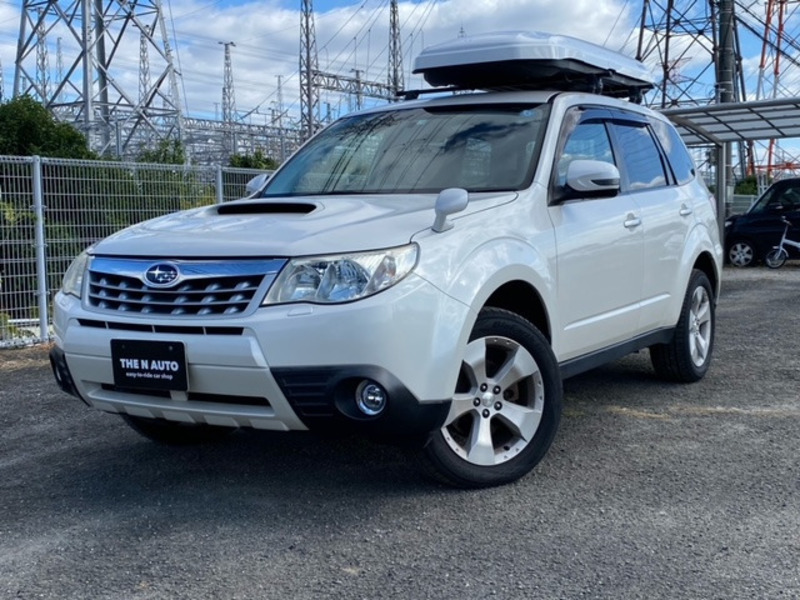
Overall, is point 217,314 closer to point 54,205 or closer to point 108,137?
point 54,205

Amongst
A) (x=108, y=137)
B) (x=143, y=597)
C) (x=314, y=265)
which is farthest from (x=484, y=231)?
(x=108, y=137)

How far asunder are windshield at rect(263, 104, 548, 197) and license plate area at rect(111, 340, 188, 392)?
5.01ft

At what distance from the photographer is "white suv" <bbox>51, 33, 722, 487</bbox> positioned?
138 inches

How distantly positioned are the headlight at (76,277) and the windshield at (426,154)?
128cm

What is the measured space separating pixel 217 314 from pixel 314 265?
43 centimetres

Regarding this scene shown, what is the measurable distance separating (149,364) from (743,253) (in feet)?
50.6

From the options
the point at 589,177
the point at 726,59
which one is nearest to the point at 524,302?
the point at 589,177

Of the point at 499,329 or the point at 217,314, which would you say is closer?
the point at 217,314

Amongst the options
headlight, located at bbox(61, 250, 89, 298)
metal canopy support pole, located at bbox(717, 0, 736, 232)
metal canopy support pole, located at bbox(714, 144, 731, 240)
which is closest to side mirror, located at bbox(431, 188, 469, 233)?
headlight, located at bbox(61, 250, 89, 298)

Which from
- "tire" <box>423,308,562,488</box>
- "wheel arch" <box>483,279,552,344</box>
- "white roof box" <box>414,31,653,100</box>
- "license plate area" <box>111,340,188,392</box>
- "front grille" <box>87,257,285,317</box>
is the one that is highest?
"white roof box" <box>414,31,653,100</box>

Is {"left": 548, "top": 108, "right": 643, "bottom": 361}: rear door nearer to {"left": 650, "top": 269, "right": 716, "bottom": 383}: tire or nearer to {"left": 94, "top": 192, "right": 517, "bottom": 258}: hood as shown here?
{"left": 94, "top": 192, "right": 517, "bottom": 258}: hood

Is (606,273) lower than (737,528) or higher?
higher

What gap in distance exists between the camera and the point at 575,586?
309 cm

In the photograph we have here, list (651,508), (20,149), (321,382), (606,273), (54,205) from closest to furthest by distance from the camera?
(321,382) → (651,508) → (606,273) → (54,205) → (20,149)
